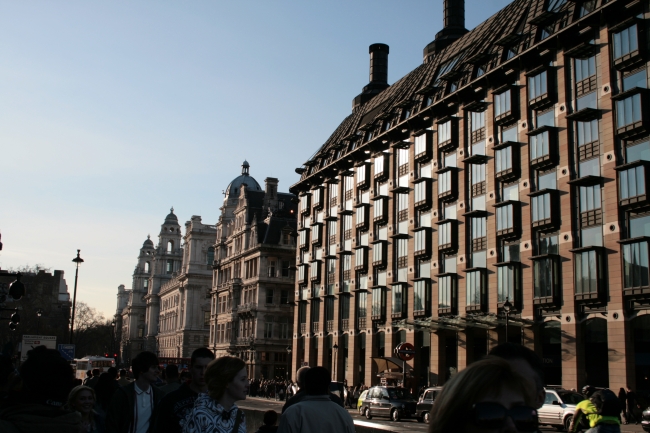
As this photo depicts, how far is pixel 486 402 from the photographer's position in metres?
2.96

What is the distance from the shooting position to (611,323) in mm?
39844

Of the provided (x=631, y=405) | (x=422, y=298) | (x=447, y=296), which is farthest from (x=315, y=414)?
(x=422, y=298)

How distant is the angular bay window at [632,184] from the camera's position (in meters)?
38.2

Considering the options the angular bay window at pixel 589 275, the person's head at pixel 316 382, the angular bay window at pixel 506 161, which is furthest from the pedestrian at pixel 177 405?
the angular bay window at pixel 506 161

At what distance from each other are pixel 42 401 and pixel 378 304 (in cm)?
5736

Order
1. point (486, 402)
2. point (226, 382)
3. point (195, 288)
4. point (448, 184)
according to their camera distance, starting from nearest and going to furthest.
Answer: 1. point (486, 402)
2. point (226, 382)
3. point (448, 184)
4. point (195, 288)

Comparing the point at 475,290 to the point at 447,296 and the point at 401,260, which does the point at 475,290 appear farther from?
the point at 401,260

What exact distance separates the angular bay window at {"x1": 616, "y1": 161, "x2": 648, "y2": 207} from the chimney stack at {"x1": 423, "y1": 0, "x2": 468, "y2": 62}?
35.3 metres

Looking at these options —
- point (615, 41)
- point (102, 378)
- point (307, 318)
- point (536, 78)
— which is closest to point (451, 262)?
point (536, 78)

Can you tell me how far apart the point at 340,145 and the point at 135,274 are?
132m

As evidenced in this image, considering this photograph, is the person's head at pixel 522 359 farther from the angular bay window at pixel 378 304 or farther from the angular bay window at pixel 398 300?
the angular bay window at pixel 378 304

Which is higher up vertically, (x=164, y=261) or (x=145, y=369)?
(x=164, y=261)

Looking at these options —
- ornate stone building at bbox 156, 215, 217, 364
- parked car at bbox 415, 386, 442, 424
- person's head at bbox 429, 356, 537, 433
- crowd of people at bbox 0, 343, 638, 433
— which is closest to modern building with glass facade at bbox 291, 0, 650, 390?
parked car at bbox 415, 386, 442, 424

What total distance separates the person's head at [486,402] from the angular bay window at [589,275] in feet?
130
